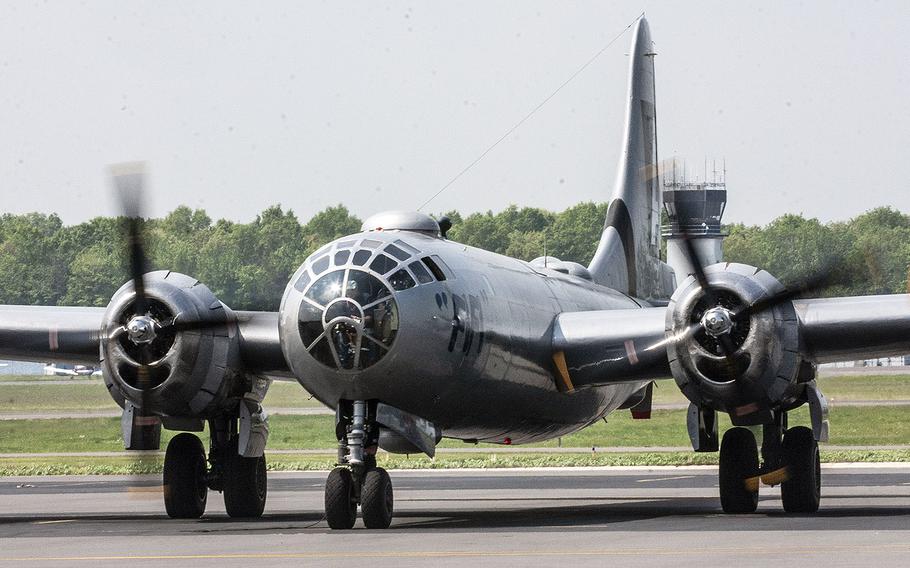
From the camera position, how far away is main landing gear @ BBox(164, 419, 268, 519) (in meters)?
22.5

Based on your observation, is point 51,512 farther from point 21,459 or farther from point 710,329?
point 21,459

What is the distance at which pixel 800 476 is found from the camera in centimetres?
2147

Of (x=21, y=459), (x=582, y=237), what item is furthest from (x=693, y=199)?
(x=21, y=459)

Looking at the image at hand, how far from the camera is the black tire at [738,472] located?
21.5 metres

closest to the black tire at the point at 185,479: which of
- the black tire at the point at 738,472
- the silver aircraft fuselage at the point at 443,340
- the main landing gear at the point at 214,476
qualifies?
the main landing gear at the point at 214,476

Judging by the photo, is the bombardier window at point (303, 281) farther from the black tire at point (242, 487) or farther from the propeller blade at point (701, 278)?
the propeller blade at point (701, 278)

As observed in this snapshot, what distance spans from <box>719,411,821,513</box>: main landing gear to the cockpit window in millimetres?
5797

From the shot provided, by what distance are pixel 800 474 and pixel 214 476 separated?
856cm

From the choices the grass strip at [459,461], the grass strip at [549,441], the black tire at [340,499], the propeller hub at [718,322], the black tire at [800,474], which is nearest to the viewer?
the black tire at [340,499]

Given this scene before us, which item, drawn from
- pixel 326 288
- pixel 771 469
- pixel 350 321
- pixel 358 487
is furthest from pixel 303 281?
pixel 771 469

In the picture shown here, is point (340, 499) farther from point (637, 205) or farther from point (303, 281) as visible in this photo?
point (637, 205)

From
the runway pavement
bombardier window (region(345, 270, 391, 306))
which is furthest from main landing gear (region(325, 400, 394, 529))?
bombardier window (region(345, 270, 391, 306))

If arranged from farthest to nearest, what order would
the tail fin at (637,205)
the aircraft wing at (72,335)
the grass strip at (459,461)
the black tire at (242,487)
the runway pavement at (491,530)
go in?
1. the grass strip at (459,461)
2. the tail fin at (637,205)
3. the black tire at (242,487)
4. the aircraft wing at (72,335)
5. the runway pavement at (491,530)

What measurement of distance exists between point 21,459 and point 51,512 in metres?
23.5
